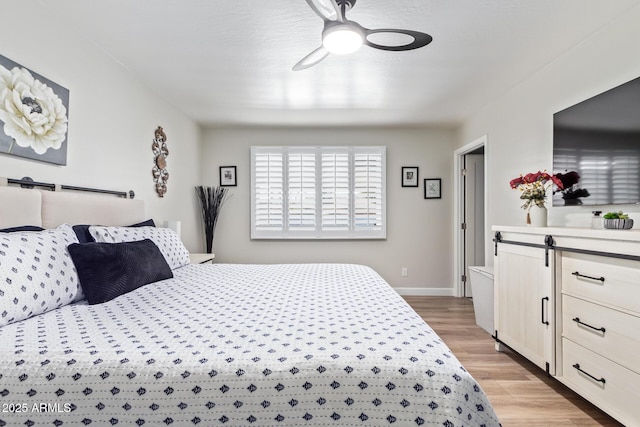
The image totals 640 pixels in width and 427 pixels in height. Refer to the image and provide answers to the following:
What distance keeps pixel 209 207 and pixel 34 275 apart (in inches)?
138

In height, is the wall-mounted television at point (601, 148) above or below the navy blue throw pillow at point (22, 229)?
above

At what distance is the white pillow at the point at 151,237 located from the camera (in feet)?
7.00

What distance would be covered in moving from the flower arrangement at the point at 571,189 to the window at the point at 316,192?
8.53 feet

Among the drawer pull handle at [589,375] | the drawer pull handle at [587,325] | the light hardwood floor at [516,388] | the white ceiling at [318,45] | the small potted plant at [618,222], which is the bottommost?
the light hardwood floor at [516,388]

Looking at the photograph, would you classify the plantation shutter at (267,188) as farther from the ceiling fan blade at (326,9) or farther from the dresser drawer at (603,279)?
the dresser drawer at (603,279)

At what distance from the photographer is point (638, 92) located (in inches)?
83.0

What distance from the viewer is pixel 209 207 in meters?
4.92

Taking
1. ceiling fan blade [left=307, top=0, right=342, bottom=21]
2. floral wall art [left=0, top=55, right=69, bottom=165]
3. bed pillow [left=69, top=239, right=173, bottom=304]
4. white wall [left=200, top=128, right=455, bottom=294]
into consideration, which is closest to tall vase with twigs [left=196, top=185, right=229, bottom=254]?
white wall [left=200, top=128, right=455, bottom=294]

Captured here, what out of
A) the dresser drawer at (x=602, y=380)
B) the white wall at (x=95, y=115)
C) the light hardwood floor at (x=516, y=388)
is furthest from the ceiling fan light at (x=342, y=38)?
the light hardwood floor at (x=516, y=388)

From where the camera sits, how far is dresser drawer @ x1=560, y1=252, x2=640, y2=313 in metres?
1.72

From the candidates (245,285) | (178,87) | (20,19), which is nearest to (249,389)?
(245,285)

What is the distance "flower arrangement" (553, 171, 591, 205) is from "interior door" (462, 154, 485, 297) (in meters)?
2.26

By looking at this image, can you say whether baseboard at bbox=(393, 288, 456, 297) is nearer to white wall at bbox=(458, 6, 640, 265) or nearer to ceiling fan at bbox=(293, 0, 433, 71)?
white wall at bbox=(458, 6, 640, 265)

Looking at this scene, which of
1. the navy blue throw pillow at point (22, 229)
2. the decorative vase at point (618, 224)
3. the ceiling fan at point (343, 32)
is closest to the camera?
the navy blue throw pillow at point (22, 229)
